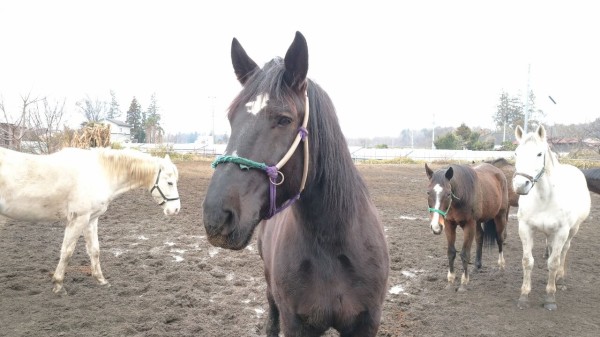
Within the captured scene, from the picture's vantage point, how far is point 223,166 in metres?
1.49

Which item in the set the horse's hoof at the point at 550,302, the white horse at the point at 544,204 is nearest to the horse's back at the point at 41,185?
the white horse at the point at 544,204

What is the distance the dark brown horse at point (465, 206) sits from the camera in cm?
533

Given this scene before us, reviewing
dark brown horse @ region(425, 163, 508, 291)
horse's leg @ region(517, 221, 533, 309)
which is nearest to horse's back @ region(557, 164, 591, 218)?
horse's leg @ region(517, 221, 533, 309)

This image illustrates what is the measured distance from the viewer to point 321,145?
183 centimetres

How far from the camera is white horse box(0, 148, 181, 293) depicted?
5434 millimetres

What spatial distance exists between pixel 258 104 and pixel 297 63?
0.25 m

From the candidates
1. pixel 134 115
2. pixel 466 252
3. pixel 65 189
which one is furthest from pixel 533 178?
pixel 134 115

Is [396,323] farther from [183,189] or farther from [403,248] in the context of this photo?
[183,189]

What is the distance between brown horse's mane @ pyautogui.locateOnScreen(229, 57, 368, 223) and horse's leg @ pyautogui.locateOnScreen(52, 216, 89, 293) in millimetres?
4876

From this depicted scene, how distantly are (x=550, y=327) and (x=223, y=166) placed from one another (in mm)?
4713

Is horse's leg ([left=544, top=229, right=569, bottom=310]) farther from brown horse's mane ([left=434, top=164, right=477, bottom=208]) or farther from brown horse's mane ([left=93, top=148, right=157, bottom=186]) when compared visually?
brown horse's mane ([left=93, top=148, right=157, bottom=186])

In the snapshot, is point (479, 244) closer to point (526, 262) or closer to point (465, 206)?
point (465, 206)

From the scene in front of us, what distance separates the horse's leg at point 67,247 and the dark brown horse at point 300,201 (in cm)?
430

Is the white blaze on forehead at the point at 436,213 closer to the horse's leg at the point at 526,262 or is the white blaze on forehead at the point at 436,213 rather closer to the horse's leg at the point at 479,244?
the horse's leg at the point at 526,262
